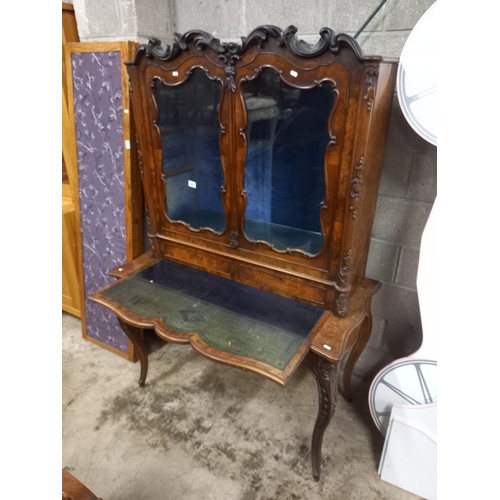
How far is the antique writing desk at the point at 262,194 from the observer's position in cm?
103

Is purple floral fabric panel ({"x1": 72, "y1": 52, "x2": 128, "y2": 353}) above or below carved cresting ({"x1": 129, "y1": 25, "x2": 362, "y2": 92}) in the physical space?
below

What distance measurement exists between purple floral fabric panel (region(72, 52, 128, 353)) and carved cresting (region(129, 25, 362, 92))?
0.42 m

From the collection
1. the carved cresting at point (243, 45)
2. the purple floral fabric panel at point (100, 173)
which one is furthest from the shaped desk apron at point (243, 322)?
the carved cresting at point (243, 45)

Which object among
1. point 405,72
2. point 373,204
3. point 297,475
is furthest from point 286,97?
point 297,475

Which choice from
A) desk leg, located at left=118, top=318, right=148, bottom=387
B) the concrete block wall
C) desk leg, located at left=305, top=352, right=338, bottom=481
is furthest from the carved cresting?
desk leg, located at left=118, top=318, right=148, bottom=387

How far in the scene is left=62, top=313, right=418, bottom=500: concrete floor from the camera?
136 cm

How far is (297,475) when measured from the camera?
1.40 metres

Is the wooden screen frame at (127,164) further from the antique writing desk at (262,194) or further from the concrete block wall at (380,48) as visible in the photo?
the antique writing desk at (262,194)

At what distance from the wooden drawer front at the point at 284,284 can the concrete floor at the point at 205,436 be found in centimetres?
68

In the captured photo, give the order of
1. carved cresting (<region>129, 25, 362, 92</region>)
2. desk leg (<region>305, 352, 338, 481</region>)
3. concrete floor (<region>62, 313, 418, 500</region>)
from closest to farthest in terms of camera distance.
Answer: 1. carved cresting (<region>129, 25, 362, 92</region>)
2. desk leg (<region>305, 352, 338, 481</region>)
3. concrete floor (<region>62, 313, 418, 500</region>)

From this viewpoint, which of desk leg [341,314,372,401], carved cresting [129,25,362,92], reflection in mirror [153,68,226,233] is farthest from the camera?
desk leg [341,314,372,401]

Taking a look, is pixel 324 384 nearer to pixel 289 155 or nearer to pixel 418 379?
pixel 418 379

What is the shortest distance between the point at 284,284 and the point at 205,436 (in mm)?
789

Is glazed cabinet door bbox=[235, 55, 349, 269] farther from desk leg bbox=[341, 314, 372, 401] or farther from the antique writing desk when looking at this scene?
desk leg bbox=[341, 314, 372, 401]
